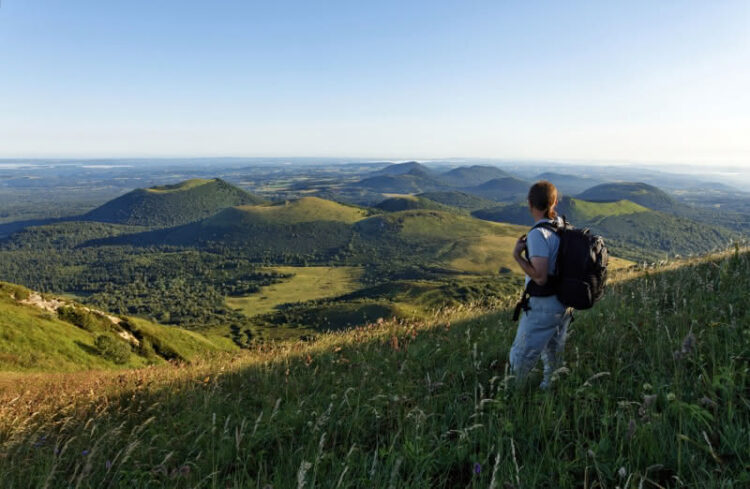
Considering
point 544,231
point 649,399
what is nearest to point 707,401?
point 649,399

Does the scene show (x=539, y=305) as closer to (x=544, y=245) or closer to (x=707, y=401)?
(x=544, y=245)

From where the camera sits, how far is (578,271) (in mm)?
4191

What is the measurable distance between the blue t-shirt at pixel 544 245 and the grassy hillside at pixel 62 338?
2220 cm

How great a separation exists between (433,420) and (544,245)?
7.39 feet

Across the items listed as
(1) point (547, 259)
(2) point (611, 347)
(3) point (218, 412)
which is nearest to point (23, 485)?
(3) point (218, 412)

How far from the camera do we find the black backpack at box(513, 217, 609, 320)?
4.17m

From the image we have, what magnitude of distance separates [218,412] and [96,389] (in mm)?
2396

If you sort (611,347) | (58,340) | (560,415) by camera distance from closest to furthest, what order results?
(560,415), (611,347), (58,340)

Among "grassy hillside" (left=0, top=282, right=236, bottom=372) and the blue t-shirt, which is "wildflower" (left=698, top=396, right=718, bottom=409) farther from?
"grassy hillside" (left=0, top=282, right=236, bottom=372)

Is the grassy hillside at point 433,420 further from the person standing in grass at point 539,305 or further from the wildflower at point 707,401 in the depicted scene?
the person standing in grass at point 539,305

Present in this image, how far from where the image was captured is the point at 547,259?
4305mm

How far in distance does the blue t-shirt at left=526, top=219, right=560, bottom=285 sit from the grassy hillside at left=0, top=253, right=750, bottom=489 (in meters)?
1.16

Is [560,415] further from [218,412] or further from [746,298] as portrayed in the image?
[746,298]

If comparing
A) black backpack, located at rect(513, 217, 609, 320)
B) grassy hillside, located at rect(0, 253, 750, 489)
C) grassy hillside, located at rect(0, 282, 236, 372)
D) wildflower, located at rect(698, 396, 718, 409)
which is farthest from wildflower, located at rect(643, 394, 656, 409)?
grassy hillside, located at rect(0, 282, 236, 372)
